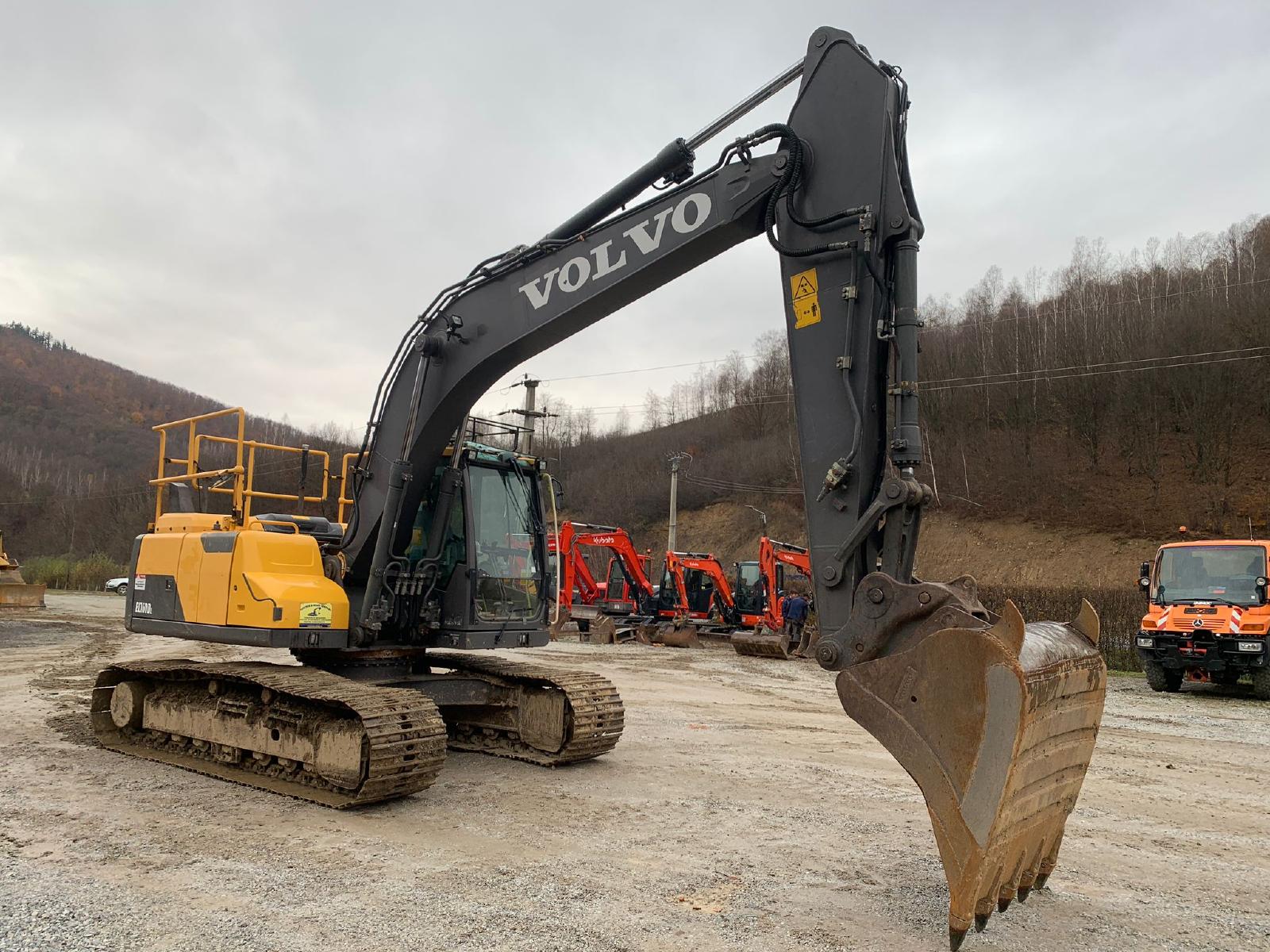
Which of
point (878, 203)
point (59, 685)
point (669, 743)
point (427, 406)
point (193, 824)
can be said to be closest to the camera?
point (878, 203)

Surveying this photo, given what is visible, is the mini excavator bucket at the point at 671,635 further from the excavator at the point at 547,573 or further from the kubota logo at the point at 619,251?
the kubota logo at the point at 619,251

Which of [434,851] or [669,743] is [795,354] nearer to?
[434,851]

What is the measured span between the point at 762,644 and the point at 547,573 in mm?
13028

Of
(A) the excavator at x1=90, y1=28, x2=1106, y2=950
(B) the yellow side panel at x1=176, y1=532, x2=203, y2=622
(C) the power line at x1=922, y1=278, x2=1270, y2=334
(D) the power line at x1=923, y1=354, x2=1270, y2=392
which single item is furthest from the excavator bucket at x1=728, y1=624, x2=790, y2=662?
(D) the power line at x1=923, y1=354, x2=1270, y2=392

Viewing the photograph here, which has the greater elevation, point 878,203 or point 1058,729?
point 878,203

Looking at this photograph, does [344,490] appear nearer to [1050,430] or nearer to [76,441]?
[1050,430]

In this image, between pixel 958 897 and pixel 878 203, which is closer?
pixel 958 897

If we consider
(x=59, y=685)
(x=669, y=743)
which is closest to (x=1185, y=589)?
(x=669, y=743)

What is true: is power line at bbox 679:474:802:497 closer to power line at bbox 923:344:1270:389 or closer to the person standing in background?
power line at bbox 923:344:1270:389

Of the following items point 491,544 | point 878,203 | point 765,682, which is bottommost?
point 765,682

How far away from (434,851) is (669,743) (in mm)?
3984

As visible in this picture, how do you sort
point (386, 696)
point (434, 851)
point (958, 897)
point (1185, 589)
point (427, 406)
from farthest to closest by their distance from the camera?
point (1185, 589), point (427, 406), point (386, 696), point (434, 851), point (958, 897)

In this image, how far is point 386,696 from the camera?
639cm

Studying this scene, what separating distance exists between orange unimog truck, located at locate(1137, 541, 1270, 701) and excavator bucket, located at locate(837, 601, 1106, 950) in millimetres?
12011
